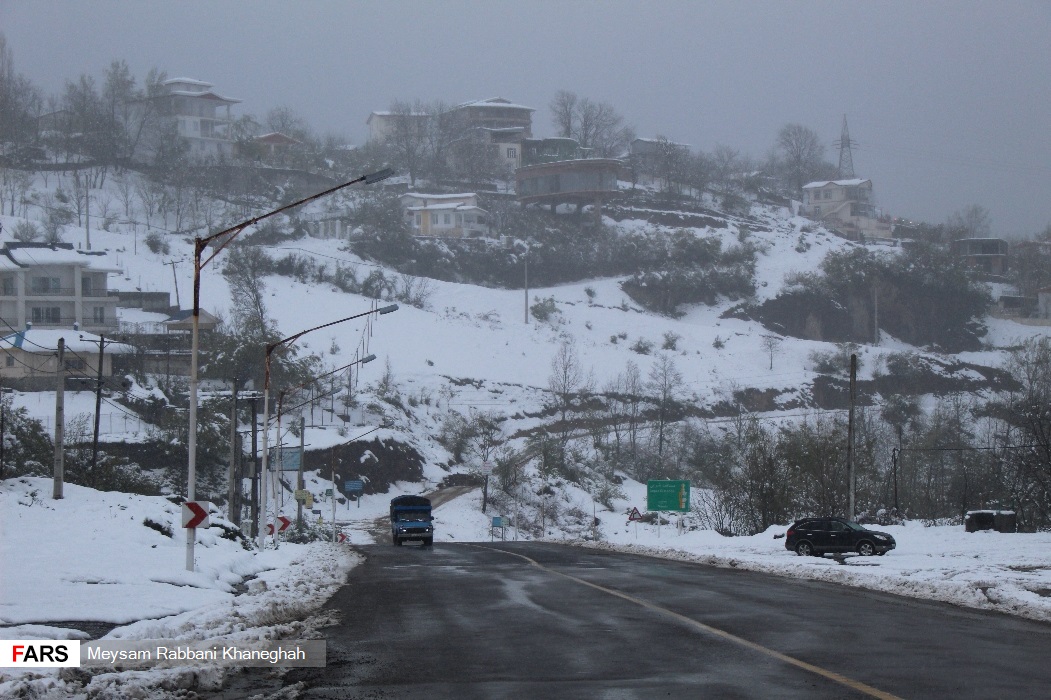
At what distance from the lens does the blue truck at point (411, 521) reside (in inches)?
2079

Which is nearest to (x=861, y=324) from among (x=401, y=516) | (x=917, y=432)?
(x=917, y=432)

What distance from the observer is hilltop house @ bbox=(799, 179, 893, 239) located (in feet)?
625

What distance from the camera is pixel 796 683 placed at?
10359mm

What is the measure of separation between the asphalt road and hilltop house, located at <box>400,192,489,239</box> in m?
131

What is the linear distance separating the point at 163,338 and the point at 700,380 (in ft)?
188

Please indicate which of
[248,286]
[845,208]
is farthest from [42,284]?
[845,208]

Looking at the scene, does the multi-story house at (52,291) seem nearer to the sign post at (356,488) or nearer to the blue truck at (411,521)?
the sign post at (356,488)

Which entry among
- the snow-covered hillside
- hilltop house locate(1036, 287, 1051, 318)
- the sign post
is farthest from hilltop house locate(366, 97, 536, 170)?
the sign post

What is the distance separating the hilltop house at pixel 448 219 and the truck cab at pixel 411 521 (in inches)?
3887

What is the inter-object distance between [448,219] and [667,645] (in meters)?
142

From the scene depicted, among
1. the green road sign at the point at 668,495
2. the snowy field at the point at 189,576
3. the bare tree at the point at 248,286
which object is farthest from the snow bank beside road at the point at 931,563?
the bare tree at the point at 248,286

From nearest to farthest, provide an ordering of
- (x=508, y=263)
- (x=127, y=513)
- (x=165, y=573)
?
(x=165, y=573) < (x=127, y=513) < (x=508, y=263)

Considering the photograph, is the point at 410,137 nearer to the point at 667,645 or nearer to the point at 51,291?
the point at 51,291

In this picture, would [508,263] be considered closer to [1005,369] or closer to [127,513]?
[1005,369]
